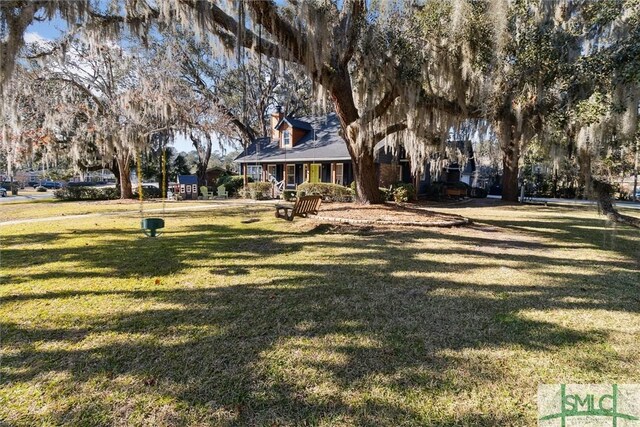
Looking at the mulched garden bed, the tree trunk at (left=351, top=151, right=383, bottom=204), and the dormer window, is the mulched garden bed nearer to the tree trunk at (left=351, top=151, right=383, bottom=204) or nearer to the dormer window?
the tree trunk at (left=351, top=151, right=383, bottom=204)

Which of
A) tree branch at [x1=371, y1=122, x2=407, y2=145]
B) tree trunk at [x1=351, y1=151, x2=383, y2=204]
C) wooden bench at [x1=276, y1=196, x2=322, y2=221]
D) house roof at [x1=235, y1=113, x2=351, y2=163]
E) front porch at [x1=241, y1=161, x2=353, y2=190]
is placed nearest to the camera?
wooden bench at [x1=276, y1=196, x2=322, y2=221]

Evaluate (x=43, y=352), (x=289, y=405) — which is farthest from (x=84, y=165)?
(x=289, y=405)

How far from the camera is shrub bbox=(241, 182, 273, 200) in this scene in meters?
22.9

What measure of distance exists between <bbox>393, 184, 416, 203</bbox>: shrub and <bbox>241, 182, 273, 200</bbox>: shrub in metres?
8.59

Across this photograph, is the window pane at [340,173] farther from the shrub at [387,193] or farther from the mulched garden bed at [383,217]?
the mulched garden bed at [383,217]

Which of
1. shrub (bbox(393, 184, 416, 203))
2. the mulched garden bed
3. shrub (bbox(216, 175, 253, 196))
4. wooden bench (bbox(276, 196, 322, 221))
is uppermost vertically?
shrub (bbox(216, 175, 253, 196))

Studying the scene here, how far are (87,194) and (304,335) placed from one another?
2501 cm

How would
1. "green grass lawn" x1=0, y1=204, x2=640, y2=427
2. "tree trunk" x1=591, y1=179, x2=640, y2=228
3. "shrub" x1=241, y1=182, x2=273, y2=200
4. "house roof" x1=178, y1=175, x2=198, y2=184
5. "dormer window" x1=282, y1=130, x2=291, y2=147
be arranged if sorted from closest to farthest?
"green grass lawn" x1=0, y1=204, x2=640, y2=427 < "tree trunk" x1=591, y1=179, x2=640, y2=228 < "shrub" x1=241, y1=182, x2=273, y2=200 < "house roof" x1=178, y1=175, x2=198, y2=184 < "dormer window" x1=282, y1=130, x2=291, y2=147

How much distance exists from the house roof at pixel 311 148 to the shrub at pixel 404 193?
3475mm

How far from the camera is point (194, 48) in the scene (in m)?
25.2

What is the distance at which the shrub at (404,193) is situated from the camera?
19312mm

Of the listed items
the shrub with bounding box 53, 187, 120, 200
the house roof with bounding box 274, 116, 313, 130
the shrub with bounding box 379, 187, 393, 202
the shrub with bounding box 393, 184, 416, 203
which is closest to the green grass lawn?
the shrub with bounding box 379, 187, 393, 202

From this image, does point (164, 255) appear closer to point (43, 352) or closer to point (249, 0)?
point (43, 352)

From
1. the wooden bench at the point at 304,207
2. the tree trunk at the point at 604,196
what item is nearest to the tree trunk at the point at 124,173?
the wooden bench at the point at 304,207
